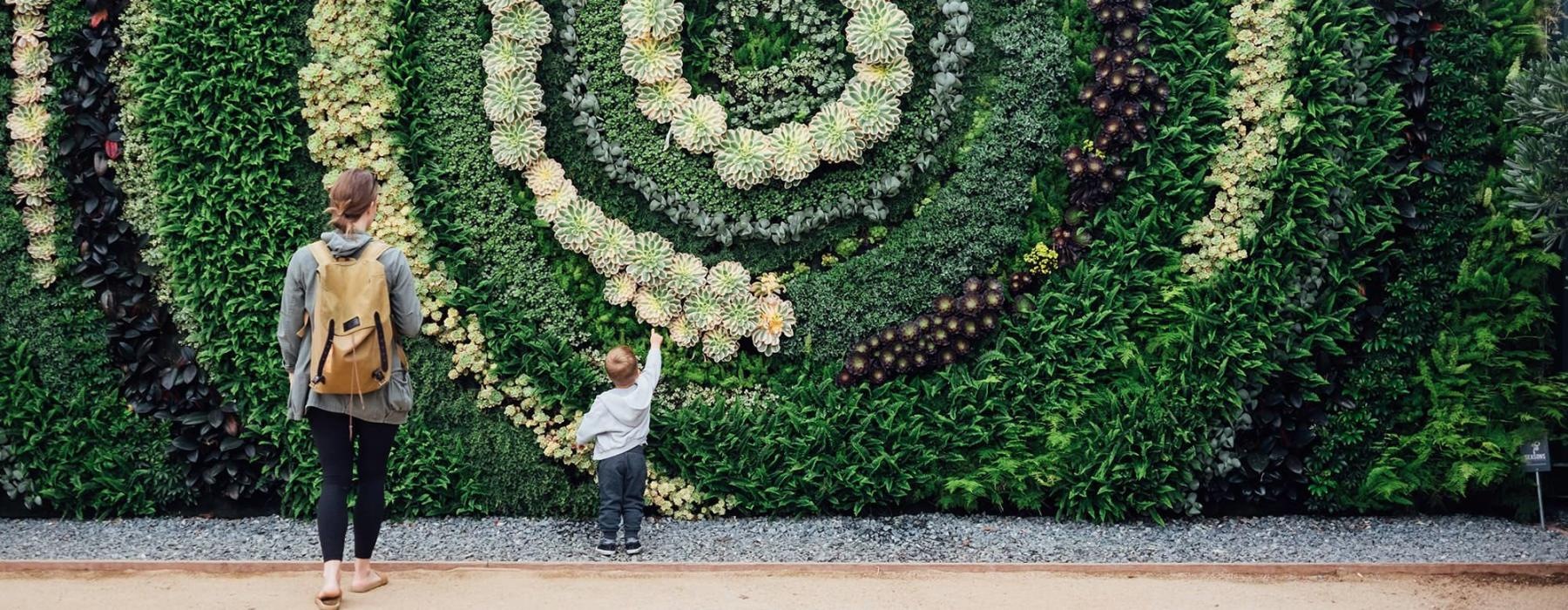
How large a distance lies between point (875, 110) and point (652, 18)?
96cm

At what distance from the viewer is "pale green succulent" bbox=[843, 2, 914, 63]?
5.40 meters

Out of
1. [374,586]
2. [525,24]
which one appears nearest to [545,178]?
[525,24]

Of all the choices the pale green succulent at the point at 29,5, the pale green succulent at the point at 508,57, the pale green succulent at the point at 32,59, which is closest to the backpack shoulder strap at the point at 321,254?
the pale green succulent at the point at 508,57

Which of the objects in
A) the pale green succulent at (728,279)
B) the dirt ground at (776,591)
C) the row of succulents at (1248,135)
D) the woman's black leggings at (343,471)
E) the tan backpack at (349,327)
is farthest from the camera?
the pale green succulent at (728,279)

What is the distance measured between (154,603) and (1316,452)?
4.36 metres

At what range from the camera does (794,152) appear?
5.48 m

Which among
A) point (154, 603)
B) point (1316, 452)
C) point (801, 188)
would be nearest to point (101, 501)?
point (154, 603)

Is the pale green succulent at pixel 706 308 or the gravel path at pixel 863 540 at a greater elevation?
the pale green succulent at pixel 706 308

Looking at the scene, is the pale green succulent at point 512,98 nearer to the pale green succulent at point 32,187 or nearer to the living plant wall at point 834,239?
the living plant wall at point 834,239

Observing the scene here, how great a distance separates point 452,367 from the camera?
18.5 ft

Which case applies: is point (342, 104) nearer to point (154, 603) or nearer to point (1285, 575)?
point (154, 603)

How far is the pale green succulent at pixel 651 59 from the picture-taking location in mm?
5496

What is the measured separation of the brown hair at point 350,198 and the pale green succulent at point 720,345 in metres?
1.74

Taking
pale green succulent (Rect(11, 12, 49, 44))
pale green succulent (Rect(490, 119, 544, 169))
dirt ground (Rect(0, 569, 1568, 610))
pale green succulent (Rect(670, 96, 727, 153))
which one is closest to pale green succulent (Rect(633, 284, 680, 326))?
pale green succulent (Rect(670, 96, 727, 153))
